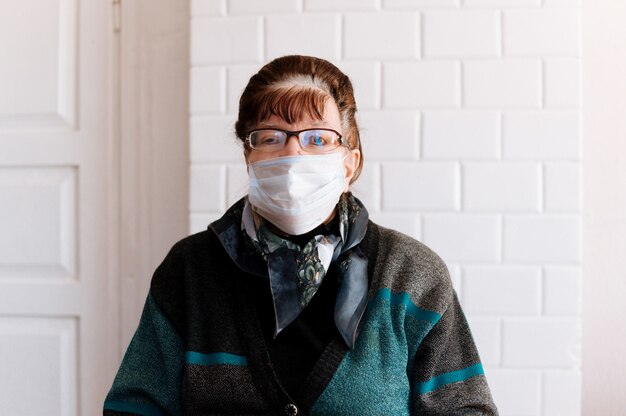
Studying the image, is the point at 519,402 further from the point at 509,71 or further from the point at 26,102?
the point at 26,102

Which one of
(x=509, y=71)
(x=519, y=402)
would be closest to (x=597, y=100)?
(x=509, y=71)

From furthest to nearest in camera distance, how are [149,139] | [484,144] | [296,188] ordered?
[149,139] < [484,144] < [296,188]

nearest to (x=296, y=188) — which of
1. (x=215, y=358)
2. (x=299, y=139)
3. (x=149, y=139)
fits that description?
(x=299, y=139)

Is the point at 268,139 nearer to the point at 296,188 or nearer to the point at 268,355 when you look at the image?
the point at 296,188

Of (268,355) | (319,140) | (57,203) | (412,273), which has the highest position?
(319,140)

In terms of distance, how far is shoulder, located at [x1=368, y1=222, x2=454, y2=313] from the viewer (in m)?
1.14

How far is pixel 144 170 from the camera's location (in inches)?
63.9

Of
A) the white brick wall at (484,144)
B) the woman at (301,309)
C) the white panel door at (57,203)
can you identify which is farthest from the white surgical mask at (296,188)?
the white panel door at (57,203)

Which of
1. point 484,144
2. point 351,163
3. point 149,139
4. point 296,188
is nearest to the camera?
point 296,188

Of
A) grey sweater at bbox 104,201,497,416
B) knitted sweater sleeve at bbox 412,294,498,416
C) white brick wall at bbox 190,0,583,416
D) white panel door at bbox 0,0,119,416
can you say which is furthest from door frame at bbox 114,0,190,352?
knitted sweater sleeve at bbox 412,294,498,416

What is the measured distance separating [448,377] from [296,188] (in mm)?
406

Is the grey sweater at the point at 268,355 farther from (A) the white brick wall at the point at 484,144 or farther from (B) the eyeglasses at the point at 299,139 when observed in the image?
(A) the white brick wall at the point at 484,144

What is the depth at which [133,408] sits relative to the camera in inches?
45.0

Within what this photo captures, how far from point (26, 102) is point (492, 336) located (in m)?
1.25
